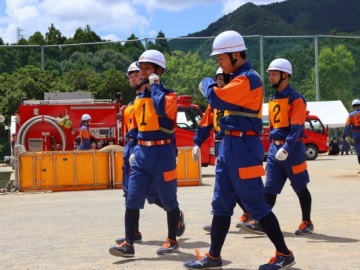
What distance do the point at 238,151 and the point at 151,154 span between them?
4.43ft

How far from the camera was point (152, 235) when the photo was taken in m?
9.02

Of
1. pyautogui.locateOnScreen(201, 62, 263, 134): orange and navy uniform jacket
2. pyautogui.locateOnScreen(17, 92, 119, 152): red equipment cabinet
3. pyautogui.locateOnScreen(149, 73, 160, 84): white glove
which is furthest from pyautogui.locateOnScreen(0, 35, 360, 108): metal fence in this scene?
pyautogui.locateOnScreen(201, 62, 263, 134): orange and navy uniform jacket

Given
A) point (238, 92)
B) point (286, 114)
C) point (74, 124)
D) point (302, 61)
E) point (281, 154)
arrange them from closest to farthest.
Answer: point (238, 92) < point (281, 154) < point (286, 114) < point (74, 124) < point (302, 61)

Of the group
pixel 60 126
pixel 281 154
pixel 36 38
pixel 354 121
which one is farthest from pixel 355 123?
pixel 36 38

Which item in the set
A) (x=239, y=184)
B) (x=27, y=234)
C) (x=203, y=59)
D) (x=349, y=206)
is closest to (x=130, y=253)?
(x=239, y=184)

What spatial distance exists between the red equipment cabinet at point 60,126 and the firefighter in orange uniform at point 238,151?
1542 centimetres

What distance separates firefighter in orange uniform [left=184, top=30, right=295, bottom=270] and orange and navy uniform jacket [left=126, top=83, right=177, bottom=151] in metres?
0.91

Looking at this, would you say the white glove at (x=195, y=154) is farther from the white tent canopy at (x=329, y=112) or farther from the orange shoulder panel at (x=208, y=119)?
the white tent canopy at (x=329, y=112)

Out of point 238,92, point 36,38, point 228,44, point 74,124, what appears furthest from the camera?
point 36,38

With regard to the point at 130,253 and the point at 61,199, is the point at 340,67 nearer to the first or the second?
the point at 61,199

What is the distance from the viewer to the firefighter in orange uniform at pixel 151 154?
746 cm

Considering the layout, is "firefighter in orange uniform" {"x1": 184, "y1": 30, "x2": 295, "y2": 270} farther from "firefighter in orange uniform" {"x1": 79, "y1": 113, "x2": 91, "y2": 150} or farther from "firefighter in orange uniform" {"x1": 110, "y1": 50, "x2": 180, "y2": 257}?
"firefighter in orange uniform" {"x1": 79, "y1": 113, "x2": 91, "y2": 150}

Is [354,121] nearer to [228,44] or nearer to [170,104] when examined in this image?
[170,104]

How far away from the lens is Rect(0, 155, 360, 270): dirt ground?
710 cm
